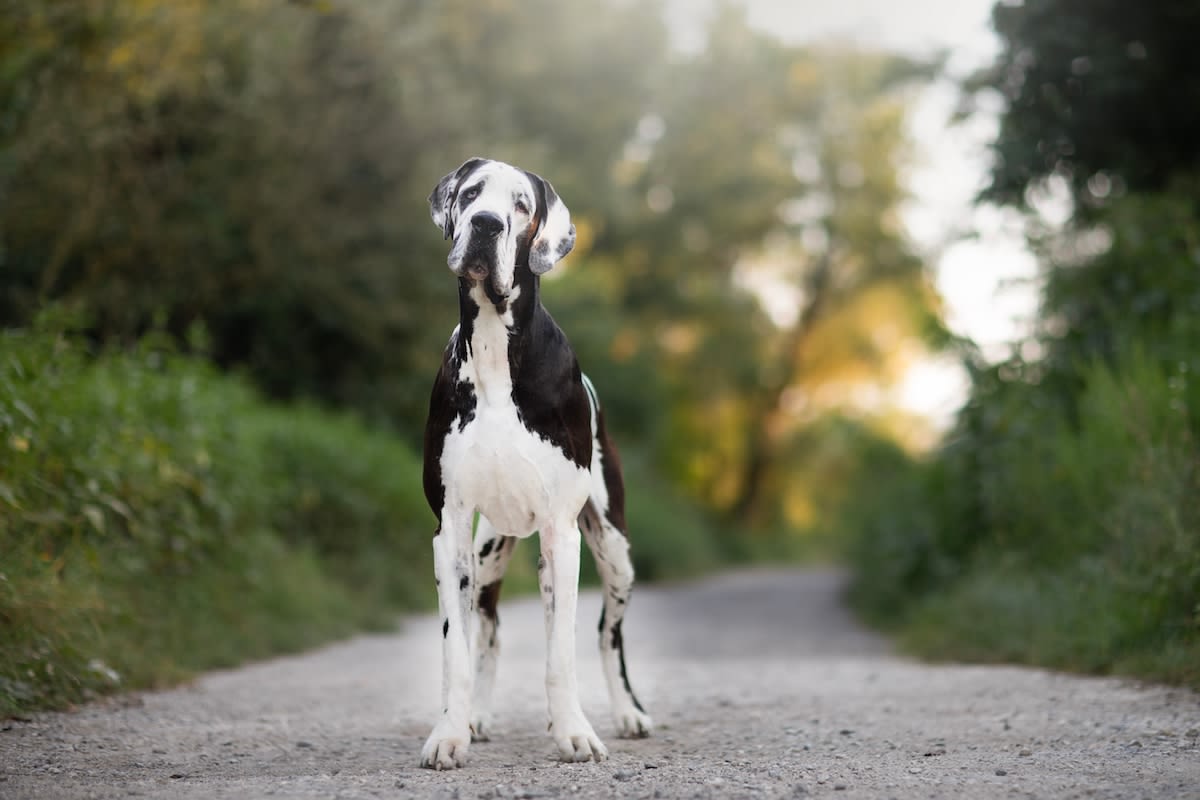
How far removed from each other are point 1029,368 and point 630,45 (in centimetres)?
2450

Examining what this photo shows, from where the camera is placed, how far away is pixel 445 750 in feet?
14.7

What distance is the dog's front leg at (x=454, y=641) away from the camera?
450 cm

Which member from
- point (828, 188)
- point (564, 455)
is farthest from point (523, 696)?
point (828, 188)

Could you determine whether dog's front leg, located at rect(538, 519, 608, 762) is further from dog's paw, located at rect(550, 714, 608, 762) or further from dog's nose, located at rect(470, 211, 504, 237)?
dog's nose, located at rect(470, 211, 504, 237)

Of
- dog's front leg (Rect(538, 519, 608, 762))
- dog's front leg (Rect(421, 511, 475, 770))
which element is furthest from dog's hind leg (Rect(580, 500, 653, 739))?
dog's front leg (Rect(421, 511, 475, 770))

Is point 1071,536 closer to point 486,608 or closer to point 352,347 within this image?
point 486,608

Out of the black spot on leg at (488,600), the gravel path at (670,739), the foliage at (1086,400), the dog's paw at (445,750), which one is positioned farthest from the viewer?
the foliage at (1086,400)

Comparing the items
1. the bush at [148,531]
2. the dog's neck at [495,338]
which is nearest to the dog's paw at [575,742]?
the dog's neck at [495,338]

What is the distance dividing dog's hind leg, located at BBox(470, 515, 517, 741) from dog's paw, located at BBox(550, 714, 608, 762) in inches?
35.8

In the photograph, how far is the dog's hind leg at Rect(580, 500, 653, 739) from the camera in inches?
215

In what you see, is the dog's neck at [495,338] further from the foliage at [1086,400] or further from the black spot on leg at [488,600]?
the foliage at [1086,400]

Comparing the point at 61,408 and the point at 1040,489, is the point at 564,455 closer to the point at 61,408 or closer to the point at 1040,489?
the point at 61,408

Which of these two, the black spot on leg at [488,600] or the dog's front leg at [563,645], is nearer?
the dog's front leg at [563,645]

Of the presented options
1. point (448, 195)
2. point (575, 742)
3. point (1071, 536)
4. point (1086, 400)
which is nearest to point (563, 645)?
point (575, 742)
